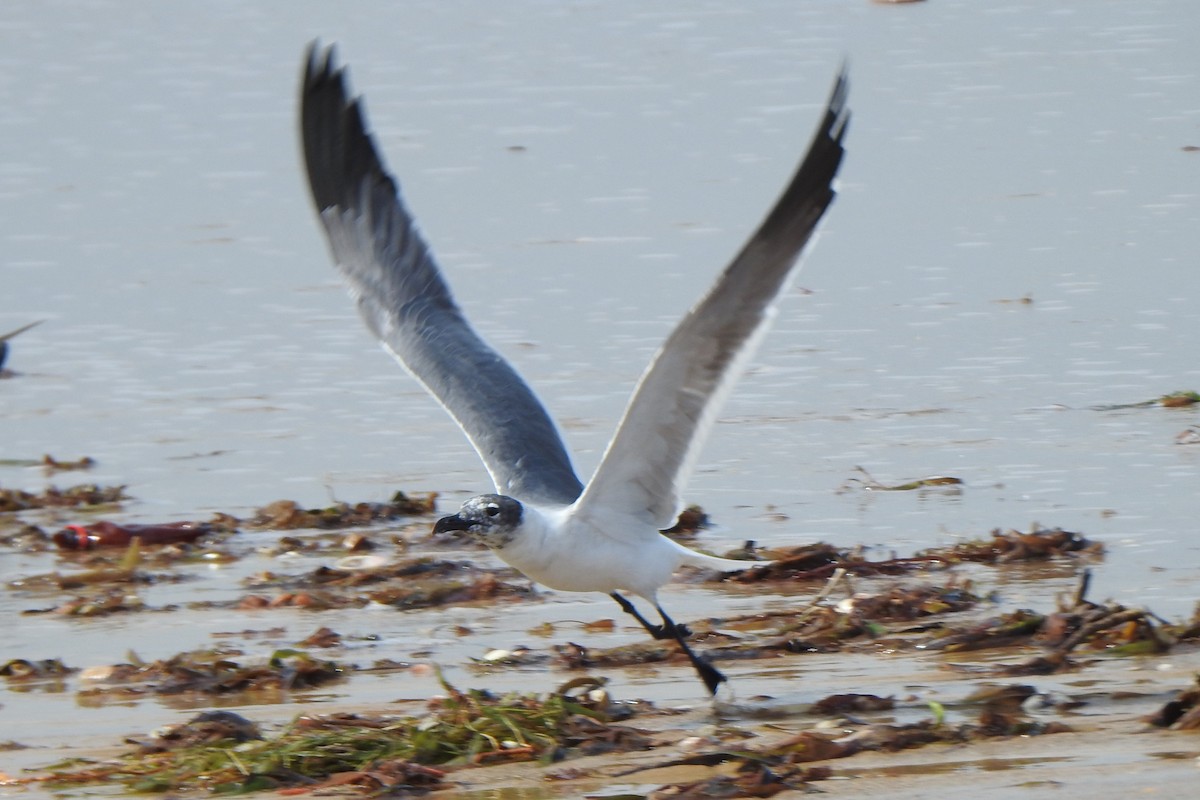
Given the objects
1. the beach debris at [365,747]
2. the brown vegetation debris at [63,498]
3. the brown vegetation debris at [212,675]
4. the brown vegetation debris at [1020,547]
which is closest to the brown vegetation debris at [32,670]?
the brown vegetation debris at [212,675]

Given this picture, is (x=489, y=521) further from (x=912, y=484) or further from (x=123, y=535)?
(x=123, y=535)

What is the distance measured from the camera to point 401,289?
8820 millimetres

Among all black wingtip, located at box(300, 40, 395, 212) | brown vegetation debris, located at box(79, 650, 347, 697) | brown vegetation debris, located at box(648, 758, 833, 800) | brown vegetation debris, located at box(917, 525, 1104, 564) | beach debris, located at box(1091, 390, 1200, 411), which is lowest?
brown vegetation debris, located at box(79, 650, 347, 697)

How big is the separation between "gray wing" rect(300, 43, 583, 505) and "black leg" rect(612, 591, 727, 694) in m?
0.61

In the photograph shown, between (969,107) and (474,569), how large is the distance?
10.5 m

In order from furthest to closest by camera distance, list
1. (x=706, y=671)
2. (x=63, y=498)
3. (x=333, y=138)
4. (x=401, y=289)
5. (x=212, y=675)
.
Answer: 1. (x=63, y=498)
2. (x=333, y=138)
3. (x=401, y=289)
4. (x=212, y=675)
5. (x=706, y=671)

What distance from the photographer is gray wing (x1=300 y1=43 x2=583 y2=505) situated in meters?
7.94

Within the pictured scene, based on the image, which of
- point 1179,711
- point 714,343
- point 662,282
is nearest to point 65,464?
point 662,282

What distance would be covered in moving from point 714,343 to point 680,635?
925 mm

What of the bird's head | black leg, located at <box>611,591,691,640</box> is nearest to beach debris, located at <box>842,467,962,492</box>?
black leg, located at <box>611,591,691,640</box>

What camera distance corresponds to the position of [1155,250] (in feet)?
41.7

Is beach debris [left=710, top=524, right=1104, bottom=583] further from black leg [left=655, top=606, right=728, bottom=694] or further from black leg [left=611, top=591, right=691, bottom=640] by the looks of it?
black leg [left=655, top=606, right=728, bottom=694]

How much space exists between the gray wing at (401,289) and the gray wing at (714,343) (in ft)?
2.65

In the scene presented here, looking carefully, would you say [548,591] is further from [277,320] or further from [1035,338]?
[277,320]
